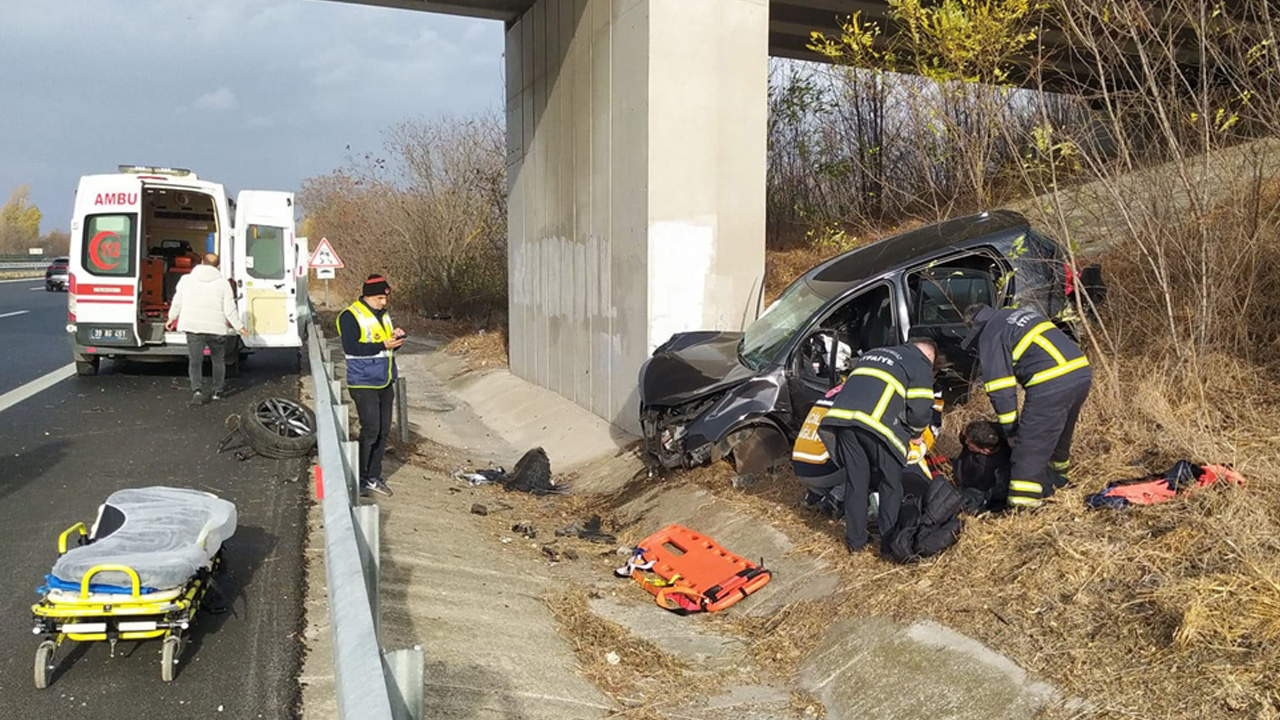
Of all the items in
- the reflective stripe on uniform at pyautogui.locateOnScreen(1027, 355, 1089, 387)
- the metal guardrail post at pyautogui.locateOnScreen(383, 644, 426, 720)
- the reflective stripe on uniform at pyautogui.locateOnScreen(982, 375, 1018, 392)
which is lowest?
the metal guardrail post at pyautogui.locateOnScreen(383, 644, 426, 720)

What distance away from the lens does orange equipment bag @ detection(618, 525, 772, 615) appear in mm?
6242

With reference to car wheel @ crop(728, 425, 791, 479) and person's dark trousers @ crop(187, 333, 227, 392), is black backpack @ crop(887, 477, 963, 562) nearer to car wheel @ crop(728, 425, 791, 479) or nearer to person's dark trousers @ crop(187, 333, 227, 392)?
car wheel @ crop(728, 425, 791, 479)

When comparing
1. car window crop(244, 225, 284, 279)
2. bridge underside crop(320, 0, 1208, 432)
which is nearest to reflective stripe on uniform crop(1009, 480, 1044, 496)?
bridge underside crop(320, 0, 1208, 432)

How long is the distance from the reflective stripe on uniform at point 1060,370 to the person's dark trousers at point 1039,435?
0.12 ft

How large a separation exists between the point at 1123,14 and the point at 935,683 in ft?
17.1

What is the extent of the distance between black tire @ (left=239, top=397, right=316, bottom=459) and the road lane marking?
11.4 ft

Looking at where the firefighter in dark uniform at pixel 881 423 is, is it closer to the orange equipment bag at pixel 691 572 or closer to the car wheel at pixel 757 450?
the orange equipment bag at pixel 691 572

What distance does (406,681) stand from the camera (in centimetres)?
237

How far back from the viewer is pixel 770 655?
→ 543 cm

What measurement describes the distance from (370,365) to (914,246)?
4661mm

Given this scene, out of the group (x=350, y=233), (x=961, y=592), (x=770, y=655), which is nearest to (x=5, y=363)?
(x=770, y=655)

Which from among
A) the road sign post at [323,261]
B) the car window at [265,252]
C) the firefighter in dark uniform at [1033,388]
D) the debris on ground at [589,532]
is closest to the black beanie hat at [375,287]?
the debris on ground at [589,532]

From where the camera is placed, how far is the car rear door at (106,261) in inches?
473

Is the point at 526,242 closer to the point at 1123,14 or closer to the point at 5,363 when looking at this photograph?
the point at 5,363
